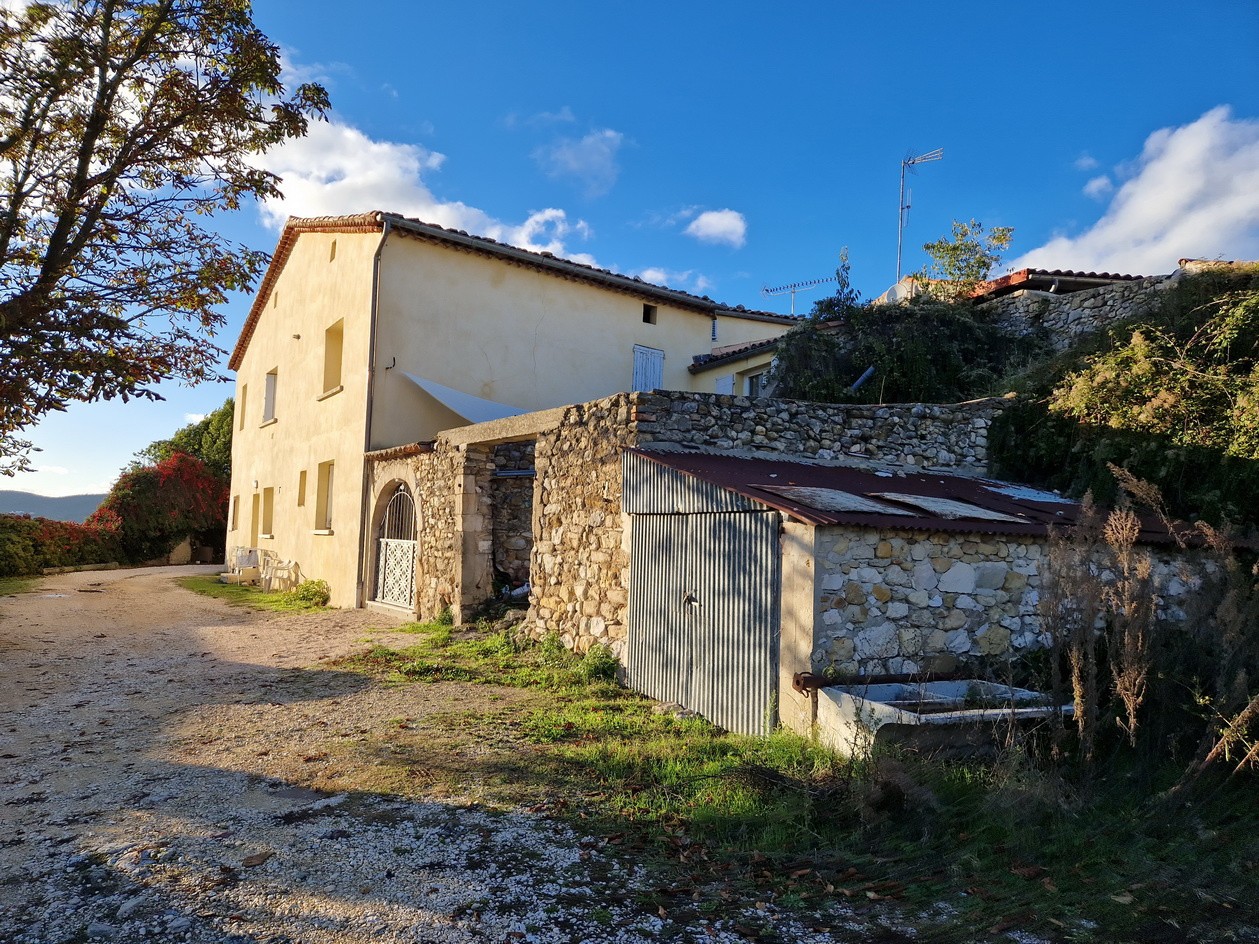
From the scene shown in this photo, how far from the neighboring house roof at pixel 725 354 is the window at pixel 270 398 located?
34.3ft

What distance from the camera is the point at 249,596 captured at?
16516 millimetres

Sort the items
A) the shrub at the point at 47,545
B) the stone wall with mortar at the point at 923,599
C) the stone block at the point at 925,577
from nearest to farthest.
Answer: the stone wall with mortar at the point at 923,599 < the stone block at the point at 925,577 < the shrub at the point at 47,545

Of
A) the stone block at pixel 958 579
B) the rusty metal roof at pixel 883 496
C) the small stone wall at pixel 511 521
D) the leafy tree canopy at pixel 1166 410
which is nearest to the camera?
the rusty metal roof at pixel 883 496

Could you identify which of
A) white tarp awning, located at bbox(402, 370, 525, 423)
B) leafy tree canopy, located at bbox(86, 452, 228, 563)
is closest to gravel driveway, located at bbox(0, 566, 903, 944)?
white tarp awning, located at bbox(402, 370, 525, 423)

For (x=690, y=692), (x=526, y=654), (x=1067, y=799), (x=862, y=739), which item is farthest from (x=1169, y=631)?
(x=526, y=654)

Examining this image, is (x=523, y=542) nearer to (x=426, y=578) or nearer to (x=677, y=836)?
(x=426, y=578)

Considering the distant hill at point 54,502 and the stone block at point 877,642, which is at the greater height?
the distant hill at point 54,502

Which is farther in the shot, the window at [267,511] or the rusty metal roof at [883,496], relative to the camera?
the window at [267,511]

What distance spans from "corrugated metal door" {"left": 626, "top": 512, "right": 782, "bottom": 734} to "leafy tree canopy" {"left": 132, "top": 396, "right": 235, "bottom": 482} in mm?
25000

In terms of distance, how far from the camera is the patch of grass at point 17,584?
1655cm

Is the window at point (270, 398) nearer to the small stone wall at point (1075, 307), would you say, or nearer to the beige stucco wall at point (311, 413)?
the beige stucco wall at point (311, 413)

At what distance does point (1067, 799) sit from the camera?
4.48 m

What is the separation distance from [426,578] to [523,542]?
1.57 meters

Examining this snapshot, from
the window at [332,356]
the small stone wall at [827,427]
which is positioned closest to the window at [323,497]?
the window at [332,356]
